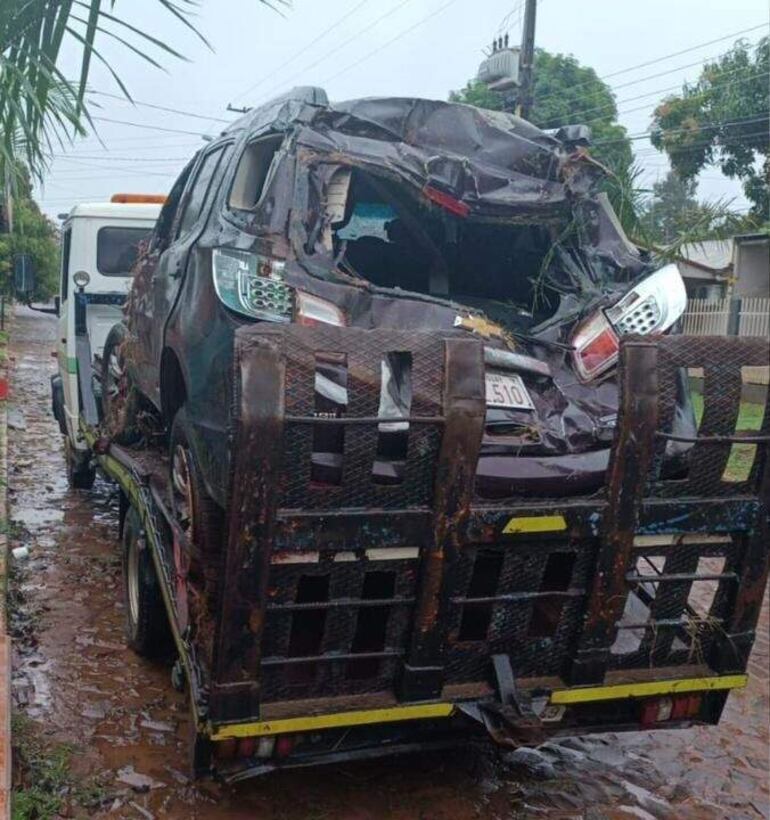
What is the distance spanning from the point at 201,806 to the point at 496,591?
146 cm

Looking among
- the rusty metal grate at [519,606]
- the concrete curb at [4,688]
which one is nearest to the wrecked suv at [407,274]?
the rusty metal grate at [519,606]

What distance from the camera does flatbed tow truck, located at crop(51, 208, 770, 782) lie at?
291 centimetres

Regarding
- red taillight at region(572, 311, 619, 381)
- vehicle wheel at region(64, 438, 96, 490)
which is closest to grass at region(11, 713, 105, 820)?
red taillight at region(572, 311, 619, 381)

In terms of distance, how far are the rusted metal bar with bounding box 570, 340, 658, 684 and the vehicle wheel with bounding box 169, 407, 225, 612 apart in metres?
1.32

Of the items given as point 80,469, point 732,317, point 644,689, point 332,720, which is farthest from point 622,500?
point 732,317

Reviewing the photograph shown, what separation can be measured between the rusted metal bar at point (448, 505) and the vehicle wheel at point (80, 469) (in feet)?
18.3

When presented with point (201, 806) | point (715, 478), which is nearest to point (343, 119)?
point (715, 478)

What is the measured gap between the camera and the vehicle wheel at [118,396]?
5.84 m

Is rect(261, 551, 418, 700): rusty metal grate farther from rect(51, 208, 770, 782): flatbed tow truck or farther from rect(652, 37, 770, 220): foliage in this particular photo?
rect(652, 37, 770, 220): foliage

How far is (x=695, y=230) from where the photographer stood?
4824 millimetres

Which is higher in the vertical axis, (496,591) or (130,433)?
(496,591)

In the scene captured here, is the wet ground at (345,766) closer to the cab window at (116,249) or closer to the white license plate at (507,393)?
the white license plate at (507,393)

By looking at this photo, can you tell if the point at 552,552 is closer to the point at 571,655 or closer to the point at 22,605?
the point at 571,655

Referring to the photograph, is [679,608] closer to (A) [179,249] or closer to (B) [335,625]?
(B) [335,625]
